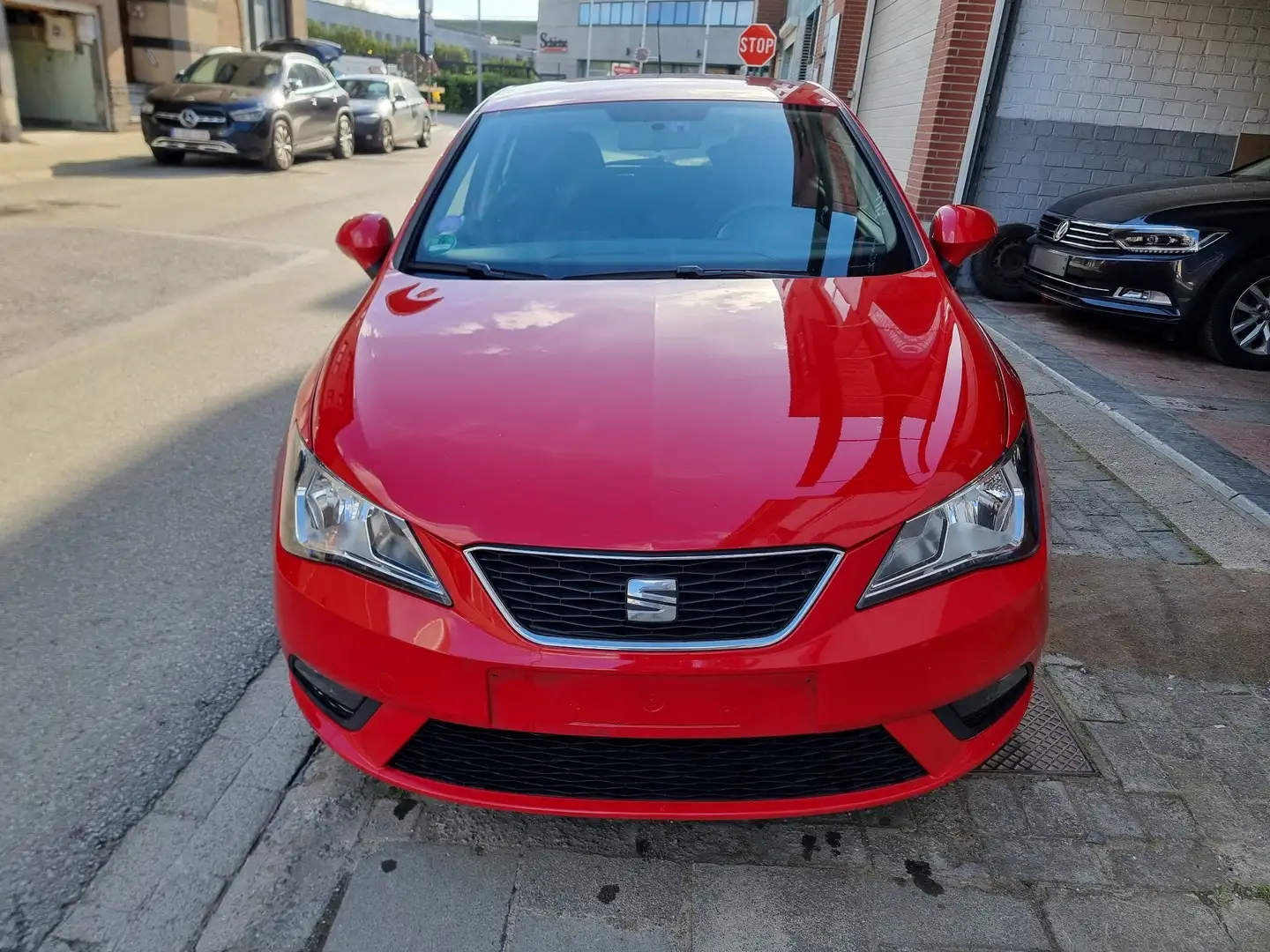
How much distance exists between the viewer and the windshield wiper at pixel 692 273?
2.66m

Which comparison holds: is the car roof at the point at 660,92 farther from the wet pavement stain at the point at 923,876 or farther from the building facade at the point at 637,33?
the building facade at the point at 637,33

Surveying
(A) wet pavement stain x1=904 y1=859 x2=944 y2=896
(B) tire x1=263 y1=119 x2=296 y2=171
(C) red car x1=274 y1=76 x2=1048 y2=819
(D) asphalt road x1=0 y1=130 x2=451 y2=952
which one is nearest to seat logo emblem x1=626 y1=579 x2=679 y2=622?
(C) red car x1=274 y1=76 x2=1048 y2=819

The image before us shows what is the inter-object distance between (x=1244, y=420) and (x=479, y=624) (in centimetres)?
458

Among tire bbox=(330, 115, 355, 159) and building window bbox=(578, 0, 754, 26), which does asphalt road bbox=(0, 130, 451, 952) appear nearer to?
tire bbox=(330, 115, 355, 159)

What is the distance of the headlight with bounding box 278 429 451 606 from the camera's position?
1.79 meters

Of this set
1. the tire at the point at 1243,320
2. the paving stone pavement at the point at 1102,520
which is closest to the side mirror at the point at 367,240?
the paving stone pavement at the point at 1102,520

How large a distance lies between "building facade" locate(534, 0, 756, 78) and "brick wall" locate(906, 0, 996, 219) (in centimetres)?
5547

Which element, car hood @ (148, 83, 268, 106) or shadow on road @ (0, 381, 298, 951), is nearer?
shadow on road @ (0, 381, 298, 951)

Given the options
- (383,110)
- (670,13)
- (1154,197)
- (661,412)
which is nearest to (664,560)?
(661,412)

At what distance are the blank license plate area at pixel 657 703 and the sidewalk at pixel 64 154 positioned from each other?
12729 mm

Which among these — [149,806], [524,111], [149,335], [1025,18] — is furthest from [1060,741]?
[1025,18]

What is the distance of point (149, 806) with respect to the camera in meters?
2.18

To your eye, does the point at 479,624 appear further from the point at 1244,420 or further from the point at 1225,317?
the point at 1225,317

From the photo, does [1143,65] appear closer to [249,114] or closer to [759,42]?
[249,114]
